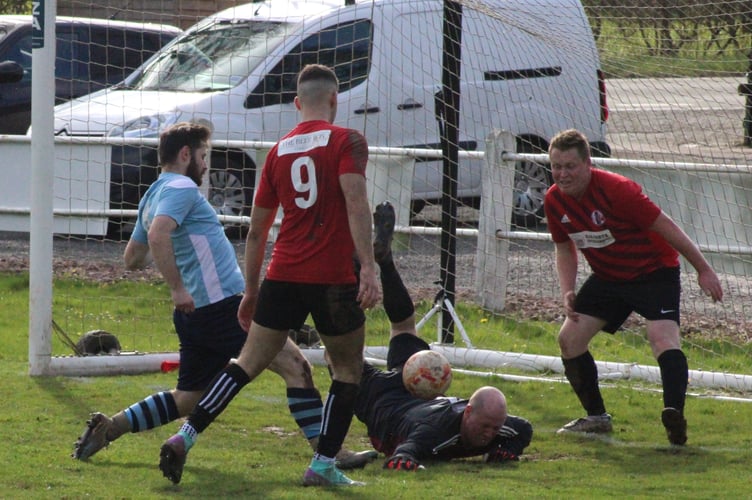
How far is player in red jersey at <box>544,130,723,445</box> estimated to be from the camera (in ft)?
22.0

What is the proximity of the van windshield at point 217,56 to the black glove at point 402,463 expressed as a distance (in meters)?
5.79

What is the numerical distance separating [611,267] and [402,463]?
1752mm

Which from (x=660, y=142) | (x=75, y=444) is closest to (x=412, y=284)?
(x=660, y=142)

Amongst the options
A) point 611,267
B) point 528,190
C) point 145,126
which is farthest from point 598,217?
point 145,126

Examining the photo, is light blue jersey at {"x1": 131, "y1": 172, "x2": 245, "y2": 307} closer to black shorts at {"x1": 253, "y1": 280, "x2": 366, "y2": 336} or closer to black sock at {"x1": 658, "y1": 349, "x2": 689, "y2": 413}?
black shorts at {"x1": 253, "y1": 280, "x2": 366, "y2": 336}

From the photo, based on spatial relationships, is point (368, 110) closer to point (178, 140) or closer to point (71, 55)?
point (71, 55)

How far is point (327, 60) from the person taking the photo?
1096cm

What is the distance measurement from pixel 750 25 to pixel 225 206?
16.8ft

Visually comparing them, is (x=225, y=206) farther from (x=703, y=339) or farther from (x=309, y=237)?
(x=309, y=237)

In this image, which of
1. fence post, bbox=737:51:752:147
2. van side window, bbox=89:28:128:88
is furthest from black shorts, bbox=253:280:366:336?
van side window, bbox=89:28:128:88

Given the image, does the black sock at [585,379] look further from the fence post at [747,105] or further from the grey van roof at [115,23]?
the grey van roof at [115,23]

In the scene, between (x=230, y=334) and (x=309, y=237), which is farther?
(x=230, y=334)

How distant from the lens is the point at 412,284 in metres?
11.2

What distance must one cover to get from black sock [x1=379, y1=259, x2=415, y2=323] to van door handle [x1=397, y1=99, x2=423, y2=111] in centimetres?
384
